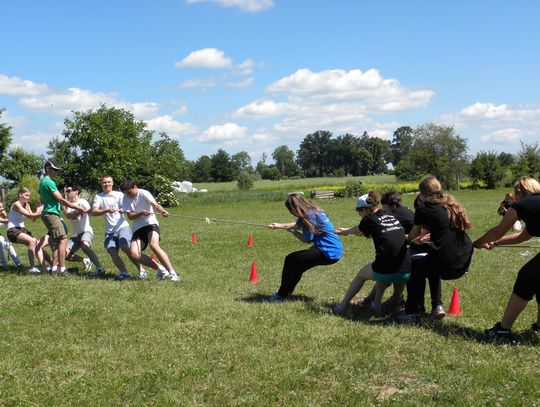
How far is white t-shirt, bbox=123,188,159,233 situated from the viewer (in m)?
10.2

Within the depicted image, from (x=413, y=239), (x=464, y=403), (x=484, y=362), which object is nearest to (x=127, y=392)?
(x=464, y=403)

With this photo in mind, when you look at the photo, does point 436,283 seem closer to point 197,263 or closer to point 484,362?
A: point 484,362

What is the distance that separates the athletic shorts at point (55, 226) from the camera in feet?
35.1

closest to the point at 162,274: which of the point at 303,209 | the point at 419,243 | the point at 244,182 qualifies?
the point at 303,209

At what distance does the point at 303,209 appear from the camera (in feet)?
27.1

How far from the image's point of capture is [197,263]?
528 inches

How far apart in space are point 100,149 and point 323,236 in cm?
4564

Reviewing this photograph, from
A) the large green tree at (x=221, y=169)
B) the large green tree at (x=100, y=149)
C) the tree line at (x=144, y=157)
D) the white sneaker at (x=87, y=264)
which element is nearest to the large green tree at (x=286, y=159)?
the large green tree at (x=221, y=169)

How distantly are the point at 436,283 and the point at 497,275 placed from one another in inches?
167

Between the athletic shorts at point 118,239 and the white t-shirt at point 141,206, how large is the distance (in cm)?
49

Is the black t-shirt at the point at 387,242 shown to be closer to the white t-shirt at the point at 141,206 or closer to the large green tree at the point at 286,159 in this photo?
the white t-shirt at the point at 141,206

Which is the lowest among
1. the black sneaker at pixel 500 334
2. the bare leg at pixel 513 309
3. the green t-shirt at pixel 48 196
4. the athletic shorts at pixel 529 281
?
the black sneaker at pixel 500 334

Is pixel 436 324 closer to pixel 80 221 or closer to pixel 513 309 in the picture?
pixel 513 309

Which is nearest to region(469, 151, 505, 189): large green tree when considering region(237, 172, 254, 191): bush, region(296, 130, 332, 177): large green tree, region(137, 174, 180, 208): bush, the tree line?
the tree line
